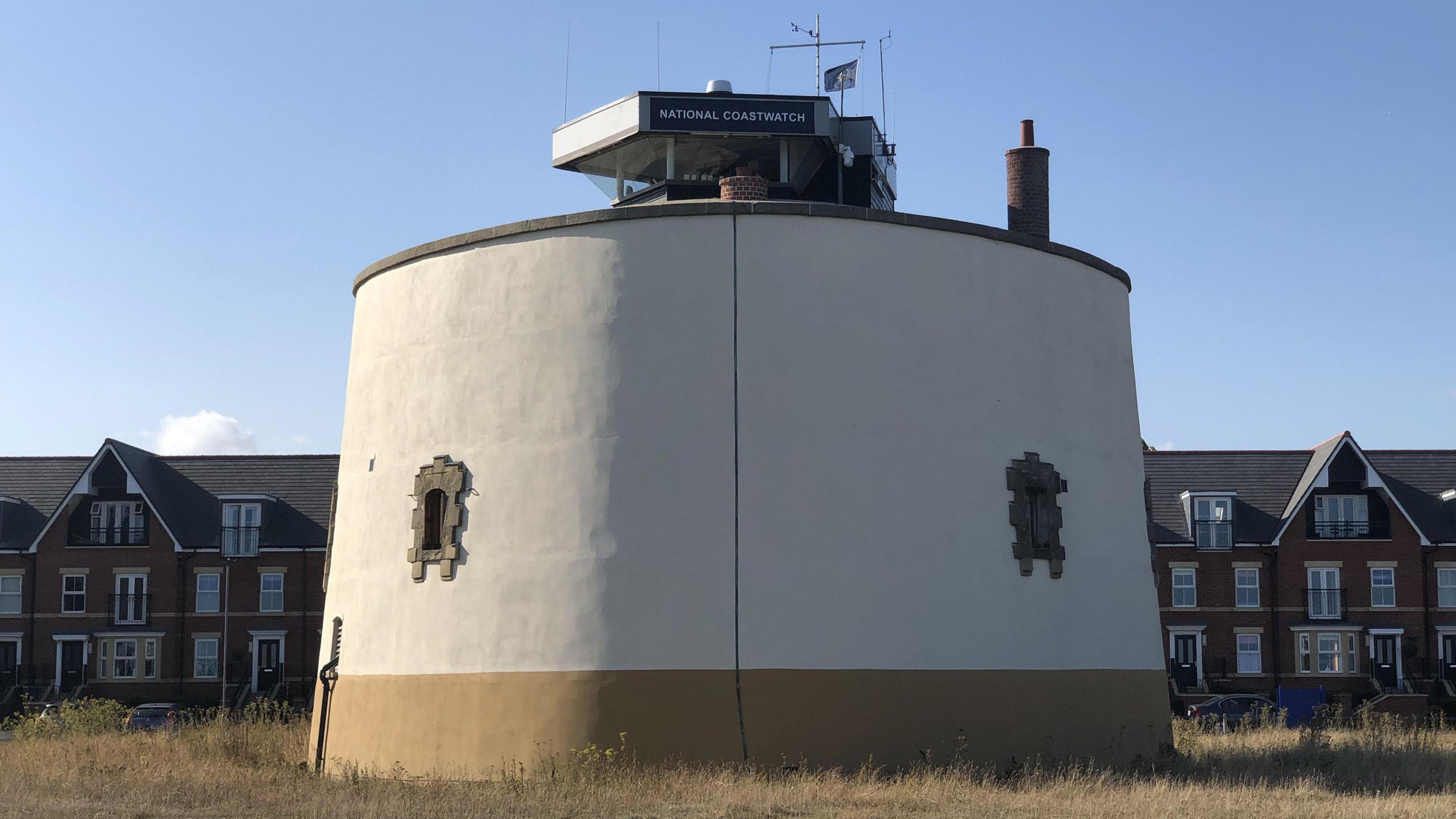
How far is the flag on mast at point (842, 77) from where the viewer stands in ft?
90.5

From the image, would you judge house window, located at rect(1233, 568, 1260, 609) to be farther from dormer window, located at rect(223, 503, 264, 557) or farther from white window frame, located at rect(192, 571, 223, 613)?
white window frame, located at rect(192, 571, 223, 613)

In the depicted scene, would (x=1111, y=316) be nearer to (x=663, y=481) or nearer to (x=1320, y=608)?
(x=663, y=481)

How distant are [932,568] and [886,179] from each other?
11.7 meters

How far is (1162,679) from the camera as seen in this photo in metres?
22.0

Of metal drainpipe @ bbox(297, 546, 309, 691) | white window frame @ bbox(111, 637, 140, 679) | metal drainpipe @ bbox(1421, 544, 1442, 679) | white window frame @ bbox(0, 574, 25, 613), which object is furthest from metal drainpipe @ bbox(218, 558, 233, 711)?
metal drainpipe @ bbox(1421, 544, 1442, 679)

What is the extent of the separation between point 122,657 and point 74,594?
2.86 meters

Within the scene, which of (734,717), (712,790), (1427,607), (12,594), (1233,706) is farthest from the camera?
(12,594)

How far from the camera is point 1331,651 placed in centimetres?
4797

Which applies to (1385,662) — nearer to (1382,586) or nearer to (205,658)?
(1382,586)

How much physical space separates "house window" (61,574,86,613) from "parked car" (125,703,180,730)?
A: 1081cm

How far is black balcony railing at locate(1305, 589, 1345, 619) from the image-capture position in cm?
4803

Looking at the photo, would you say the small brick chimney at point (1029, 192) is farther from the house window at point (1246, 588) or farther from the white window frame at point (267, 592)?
the white window frame at point (267, 592)

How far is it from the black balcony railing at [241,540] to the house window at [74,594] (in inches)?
189

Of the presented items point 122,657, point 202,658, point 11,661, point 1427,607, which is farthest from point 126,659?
point 1427,607
